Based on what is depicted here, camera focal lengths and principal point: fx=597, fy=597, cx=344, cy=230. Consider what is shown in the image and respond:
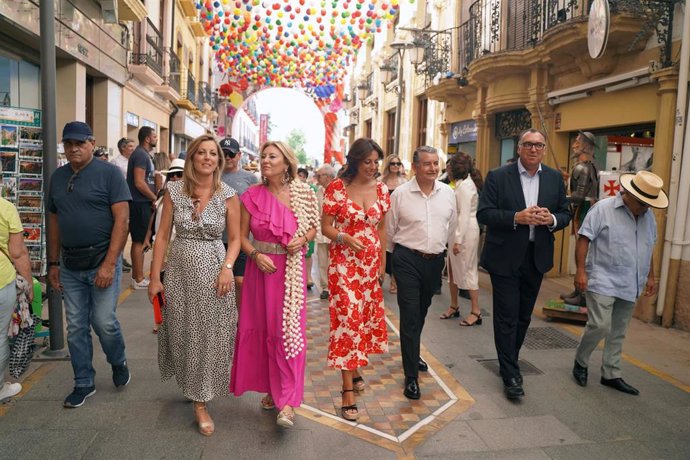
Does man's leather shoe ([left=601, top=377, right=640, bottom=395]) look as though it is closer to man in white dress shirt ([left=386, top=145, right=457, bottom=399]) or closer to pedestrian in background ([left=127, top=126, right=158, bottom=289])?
man in white dress shirt ([left=386, top=145, right=457, bottom=399])

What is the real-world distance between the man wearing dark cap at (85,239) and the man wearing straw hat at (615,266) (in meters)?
3.53

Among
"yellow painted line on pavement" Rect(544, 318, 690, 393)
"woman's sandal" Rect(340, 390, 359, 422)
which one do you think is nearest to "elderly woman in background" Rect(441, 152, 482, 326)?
"yellow painted line on pavement" Rect(544, 318, 690, 393)

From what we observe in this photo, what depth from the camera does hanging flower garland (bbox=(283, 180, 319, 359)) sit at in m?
3.81

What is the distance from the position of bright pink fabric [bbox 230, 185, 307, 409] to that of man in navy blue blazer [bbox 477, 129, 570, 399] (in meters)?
1.64

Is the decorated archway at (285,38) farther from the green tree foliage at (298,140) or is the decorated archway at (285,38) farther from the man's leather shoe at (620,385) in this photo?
the green tree foliage at (298,140)

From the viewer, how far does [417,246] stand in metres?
4.54

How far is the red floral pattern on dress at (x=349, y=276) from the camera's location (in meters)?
4.16

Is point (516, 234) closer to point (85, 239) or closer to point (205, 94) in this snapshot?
point (85, 239)

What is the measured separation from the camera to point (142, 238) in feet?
22.9

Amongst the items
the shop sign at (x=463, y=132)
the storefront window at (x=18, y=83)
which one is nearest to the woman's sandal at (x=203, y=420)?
the storefront window at (x=18, y=83)

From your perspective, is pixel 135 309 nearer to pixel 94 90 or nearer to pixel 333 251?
pixel 333 251

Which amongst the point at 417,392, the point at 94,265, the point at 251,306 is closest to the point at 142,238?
the point at 94,265

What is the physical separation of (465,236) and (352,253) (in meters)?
3.03

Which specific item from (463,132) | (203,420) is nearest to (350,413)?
(203,420)
